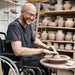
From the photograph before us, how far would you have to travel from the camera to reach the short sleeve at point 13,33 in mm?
1853

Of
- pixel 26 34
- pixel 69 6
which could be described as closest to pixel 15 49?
pixel 26 34

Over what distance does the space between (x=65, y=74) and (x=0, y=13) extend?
4.81 metres

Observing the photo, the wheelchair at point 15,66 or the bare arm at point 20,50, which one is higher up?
the bare arm at point 20,50

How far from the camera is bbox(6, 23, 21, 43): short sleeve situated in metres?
1.85

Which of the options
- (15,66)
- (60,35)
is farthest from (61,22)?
(15,66)

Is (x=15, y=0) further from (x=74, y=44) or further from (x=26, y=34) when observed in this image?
(x=26, y=34)

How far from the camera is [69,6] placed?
385 cm

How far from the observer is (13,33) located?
6.15ft

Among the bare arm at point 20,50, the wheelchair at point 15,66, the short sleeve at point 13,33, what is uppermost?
the short sleeve at point 13,33

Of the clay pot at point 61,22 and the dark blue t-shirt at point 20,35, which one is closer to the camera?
the dark blue t-shirt at point 20,35

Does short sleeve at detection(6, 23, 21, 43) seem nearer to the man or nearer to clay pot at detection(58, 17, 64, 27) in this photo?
the man

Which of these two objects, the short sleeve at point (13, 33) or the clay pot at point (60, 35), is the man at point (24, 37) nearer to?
the short sleeve at point (13, 33)

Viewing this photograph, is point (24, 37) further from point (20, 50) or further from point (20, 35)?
point (20, 50)

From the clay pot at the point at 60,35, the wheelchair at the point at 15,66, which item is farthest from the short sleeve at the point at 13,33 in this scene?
the clay pot at the point at 60,35
